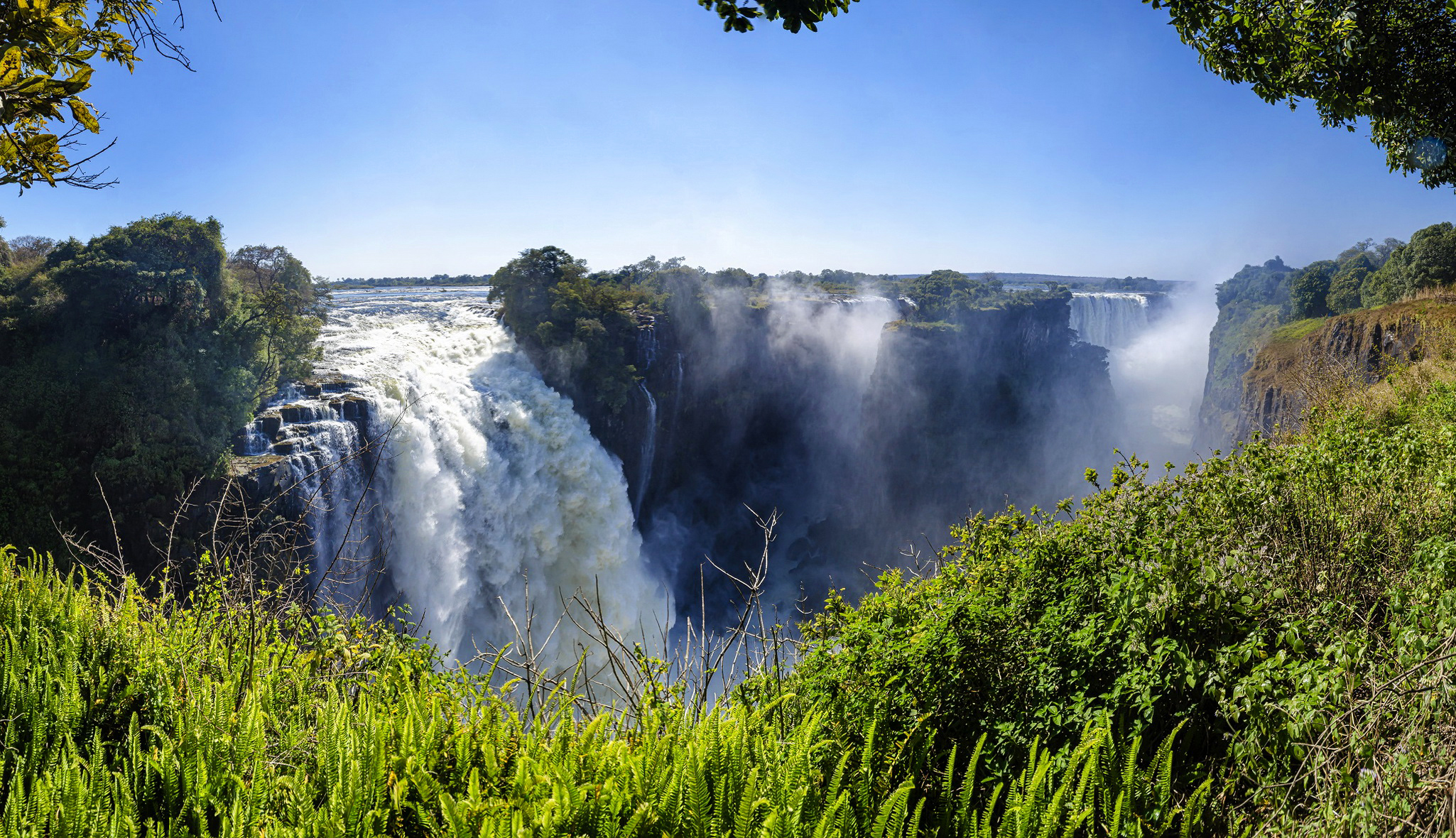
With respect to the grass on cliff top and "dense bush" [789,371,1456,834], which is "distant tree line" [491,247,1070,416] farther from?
the grass on cliff top

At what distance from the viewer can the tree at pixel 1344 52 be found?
550cm

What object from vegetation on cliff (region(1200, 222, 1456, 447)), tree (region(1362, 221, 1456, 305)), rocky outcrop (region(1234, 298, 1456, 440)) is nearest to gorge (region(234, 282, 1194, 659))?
vegetation on cliff (region(1200, 222, 1456, 447))

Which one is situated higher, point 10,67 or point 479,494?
point 10,67

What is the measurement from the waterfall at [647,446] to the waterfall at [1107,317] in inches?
1432

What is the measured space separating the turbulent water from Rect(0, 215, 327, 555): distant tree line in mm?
2659

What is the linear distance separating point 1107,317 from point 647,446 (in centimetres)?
4612

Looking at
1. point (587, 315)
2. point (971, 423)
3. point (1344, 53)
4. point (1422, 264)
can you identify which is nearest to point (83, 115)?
point (1344, 53)

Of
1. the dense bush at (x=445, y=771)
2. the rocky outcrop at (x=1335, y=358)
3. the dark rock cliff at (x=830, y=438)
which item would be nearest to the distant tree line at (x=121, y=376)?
the dark rock cliff at (x=830, y=438)

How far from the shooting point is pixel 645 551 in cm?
2394

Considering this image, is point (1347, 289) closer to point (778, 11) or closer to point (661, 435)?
point (661, 435)

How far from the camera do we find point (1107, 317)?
53156 mm

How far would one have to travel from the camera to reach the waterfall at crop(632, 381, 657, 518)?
24.5m

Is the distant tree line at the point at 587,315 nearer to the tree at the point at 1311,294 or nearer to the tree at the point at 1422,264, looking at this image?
the tree at the point at 1422,264

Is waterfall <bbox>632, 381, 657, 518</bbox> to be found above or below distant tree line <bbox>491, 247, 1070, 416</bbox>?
below
